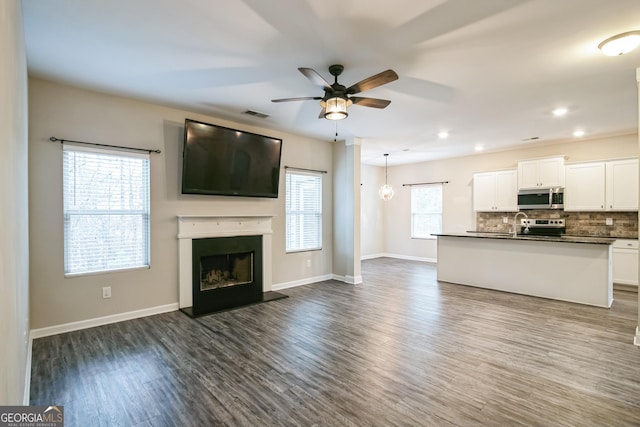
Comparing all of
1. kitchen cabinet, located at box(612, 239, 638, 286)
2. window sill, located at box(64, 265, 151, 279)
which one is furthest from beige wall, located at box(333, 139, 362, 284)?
kitchen cabinet, located at box(612, 239, 638, 286)

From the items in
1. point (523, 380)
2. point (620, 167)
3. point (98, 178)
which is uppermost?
point (620, 167)

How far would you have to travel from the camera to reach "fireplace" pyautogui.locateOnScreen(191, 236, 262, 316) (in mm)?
4410

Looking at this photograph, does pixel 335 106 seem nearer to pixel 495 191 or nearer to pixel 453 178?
pixel 495 191

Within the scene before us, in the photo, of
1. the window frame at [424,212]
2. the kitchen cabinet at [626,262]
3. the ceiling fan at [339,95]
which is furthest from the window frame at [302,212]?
the kitchen cabinet at [626,262]

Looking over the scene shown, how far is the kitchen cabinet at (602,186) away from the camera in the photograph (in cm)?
541

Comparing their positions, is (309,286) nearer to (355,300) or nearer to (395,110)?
(355,300)

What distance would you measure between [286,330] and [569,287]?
4.35 m

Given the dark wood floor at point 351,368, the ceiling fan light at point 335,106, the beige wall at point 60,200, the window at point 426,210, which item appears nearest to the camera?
the dark wood floor at point 351,368

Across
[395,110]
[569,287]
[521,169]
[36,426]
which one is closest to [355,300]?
[395,110]

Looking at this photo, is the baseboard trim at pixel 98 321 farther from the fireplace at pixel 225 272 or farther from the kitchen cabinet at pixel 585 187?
the kitchen cabinet at pixel 585 187

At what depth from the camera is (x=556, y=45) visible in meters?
2.64

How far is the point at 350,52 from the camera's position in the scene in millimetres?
2746

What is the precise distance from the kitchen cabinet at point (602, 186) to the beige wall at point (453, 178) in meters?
0.32

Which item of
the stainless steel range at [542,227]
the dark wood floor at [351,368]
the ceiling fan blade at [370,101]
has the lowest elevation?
the dark wood floor at [351,368]
